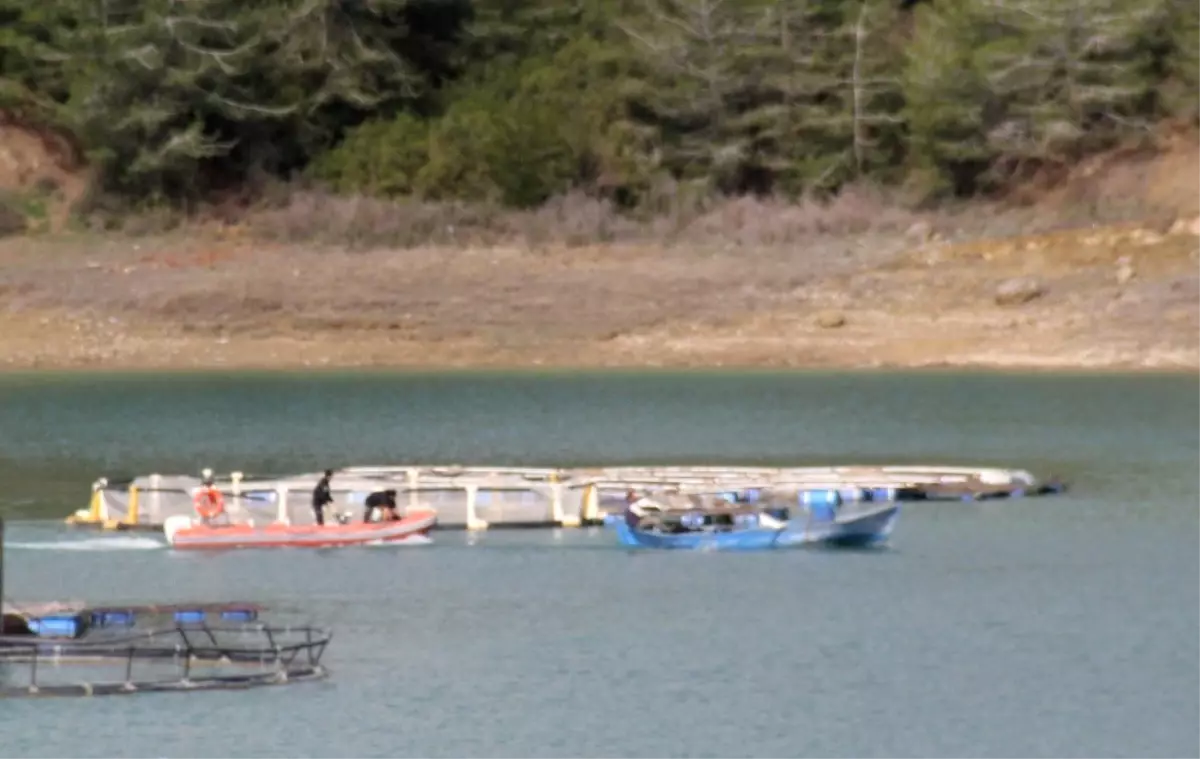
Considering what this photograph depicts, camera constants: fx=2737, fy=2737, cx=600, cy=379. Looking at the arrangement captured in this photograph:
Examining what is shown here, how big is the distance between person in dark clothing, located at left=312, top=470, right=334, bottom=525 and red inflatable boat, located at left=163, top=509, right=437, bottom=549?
273 millimetres

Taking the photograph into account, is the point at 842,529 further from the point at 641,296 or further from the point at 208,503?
the point at 641,296

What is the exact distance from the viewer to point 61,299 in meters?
77.2

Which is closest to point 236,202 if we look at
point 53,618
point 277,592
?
point 277,592

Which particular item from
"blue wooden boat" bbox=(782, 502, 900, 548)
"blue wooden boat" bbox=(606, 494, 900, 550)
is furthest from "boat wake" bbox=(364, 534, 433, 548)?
"blue wooden boat" bbox=(782, 502, 900, 548)

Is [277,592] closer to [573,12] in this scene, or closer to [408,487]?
[408,487]

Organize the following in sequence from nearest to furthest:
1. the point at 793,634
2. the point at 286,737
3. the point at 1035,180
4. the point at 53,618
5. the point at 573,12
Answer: the point at 286,737
the point at 53,618
the point at 793,634
the point at 1035,180
the point at 573,12

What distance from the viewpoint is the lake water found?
28234 mm

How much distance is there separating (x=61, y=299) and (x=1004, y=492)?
37.7 meters

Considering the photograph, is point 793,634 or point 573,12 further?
point 573,12

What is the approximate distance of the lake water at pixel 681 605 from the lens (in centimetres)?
2823

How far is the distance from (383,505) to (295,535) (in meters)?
1.42

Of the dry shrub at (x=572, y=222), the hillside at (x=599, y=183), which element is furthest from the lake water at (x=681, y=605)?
the dry shrub at (x=572, y=222)

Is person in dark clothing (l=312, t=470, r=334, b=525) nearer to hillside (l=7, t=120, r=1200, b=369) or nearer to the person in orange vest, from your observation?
the person in orange vest

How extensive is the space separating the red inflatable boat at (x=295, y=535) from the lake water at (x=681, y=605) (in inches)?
20.5
